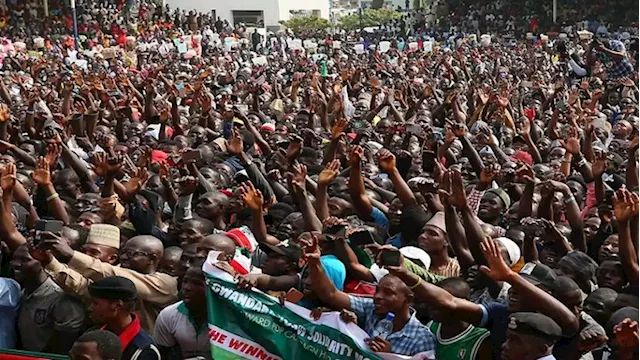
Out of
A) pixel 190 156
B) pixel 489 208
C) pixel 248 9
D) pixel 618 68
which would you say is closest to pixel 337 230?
pixel 489 208

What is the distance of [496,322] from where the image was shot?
374 cm

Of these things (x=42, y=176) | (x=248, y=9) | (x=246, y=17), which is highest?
(x=248, y=9)

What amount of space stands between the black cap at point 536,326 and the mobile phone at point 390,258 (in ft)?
2.03

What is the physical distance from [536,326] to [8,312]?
2367mm

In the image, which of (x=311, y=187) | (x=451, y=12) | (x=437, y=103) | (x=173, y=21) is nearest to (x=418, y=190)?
(x=311, y=187)

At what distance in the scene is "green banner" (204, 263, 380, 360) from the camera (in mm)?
3947

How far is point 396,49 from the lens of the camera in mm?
20141

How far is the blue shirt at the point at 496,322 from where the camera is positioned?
370cm

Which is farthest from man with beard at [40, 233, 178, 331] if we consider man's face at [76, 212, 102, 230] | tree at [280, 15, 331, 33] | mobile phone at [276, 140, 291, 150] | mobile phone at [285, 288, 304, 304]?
tree at [280, 15, 331, 33]

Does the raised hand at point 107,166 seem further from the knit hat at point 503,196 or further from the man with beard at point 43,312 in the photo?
the knit hat at point 503,196

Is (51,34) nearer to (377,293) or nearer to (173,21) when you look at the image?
(173,21)

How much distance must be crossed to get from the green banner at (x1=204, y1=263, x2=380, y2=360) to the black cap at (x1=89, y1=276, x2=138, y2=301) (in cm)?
36

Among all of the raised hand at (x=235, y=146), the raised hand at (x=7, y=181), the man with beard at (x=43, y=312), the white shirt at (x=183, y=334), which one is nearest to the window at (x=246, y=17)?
the raised hand at (x=235, y=146)

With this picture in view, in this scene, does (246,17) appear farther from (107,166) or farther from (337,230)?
(337,230)
